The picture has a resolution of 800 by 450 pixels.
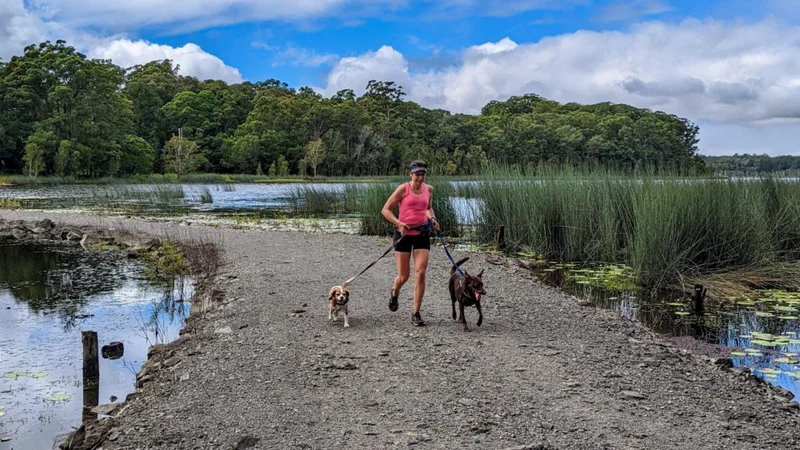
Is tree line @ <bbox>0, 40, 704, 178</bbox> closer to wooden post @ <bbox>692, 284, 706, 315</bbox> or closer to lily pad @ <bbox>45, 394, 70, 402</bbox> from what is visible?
wooden post @ <bbox>692, 284, 706, 315</bbox>

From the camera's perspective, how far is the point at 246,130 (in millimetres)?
80500

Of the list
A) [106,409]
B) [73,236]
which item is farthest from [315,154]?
[106,409]

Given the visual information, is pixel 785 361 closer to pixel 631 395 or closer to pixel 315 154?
pixel 631 395

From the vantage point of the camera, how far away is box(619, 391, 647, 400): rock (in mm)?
4793

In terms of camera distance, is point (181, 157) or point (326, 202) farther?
point (181, 157)

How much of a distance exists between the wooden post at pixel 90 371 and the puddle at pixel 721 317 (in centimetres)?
609

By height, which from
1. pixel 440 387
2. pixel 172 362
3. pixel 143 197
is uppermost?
pixel 143 197

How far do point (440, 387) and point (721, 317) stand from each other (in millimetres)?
5278

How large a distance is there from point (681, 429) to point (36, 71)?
66.1 metres

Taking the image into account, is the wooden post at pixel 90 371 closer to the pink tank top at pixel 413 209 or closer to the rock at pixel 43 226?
the pink tank top at pixel 413 209

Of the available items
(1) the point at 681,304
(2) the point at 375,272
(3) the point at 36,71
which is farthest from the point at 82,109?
(1) the point at 681,304

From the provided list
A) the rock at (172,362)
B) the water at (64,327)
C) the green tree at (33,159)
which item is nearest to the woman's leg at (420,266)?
the rock at (172,362)

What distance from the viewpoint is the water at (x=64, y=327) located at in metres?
5.44

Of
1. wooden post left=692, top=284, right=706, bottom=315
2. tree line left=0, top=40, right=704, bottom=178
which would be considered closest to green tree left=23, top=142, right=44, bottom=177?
tree line left=0, top=40, right=704, bottom=178
